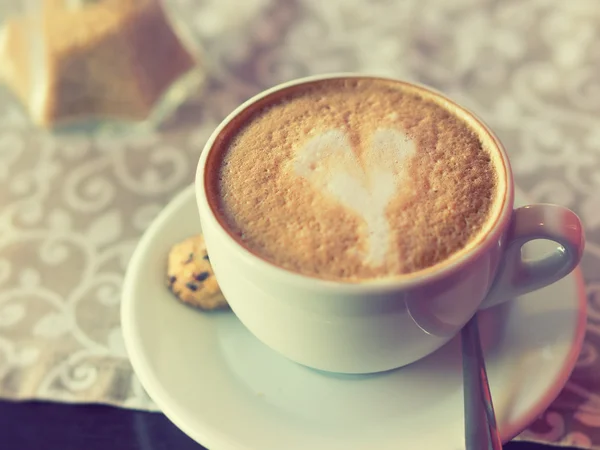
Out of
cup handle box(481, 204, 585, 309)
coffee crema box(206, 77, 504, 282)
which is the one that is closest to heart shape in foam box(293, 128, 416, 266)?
coffee crema box(206, 77, 504, 282)

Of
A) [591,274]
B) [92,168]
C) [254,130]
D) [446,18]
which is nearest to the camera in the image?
[254,130]

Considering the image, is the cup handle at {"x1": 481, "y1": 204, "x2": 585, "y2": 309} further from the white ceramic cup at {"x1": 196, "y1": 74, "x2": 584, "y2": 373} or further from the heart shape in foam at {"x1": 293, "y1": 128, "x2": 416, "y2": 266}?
the heart shape in foam at {"x1": 293, "y1": 128, "x2": 416, "y2": 266}

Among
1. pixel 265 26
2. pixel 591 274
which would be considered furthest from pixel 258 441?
pixel 265 26

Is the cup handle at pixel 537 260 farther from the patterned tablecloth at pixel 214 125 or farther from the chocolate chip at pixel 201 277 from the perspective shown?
the chocolate chip at pixel 201 277

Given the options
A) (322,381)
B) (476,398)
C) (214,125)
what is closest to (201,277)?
(322,381)

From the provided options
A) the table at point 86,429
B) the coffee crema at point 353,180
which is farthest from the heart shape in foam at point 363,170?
the table at point 86,429

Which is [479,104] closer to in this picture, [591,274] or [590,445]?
[591,274]

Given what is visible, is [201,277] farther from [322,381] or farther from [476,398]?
[476,398]
